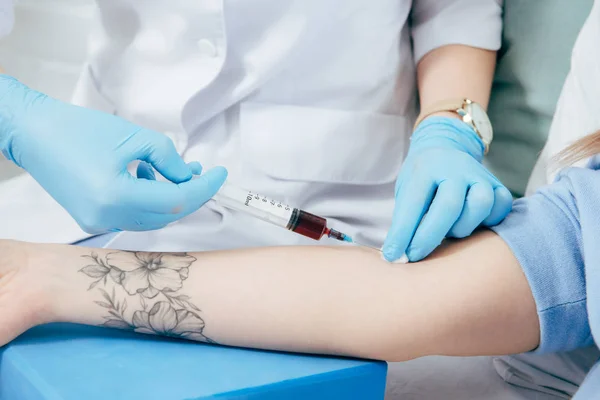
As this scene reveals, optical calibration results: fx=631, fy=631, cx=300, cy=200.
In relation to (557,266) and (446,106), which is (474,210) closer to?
(557,266)

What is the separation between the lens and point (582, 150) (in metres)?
0.88

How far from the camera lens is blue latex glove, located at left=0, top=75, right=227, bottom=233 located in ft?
2.54

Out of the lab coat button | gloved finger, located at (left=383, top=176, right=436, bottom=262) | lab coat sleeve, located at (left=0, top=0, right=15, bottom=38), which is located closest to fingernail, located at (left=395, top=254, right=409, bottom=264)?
gloved finger, located at (left=383, top=176, right=436, bottom=262)

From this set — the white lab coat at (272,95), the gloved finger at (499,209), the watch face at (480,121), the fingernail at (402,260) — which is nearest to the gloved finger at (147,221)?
the white lab coat at (272,95)

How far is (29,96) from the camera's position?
852 mm

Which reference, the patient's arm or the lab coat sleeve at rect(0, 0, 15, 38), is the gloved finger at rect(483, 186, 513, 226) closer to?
the patient's arm

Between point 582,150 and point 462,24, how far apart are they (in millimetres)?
339

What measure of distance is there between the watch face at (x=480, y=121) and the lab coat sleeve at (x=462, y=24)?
0.14 m

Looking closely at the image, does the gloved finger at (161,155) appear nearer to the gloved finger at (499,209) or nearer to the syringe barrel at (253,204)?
the syringe barrel at (253,204)

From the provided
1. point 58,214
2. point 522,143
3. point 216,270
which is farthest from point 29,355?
point 522,143

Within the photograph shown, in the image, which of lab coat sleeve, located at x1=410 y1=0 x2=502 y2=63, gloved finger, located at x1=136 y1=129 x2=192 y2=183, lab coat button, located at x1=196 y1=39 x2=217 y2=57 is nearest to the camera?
gloved finger, located at x1=136 y1=129 x2=192 y2=183

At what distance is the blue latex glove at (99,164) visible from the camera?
774 millimetres

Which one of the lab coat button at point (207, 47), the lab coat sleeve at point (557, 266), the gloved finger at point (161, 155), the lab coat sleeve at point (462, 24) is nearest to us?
the lab coat sleeve at point (557, 266)

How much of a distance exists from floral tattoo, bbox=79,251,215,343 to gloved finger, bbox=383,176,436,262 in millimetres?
243
